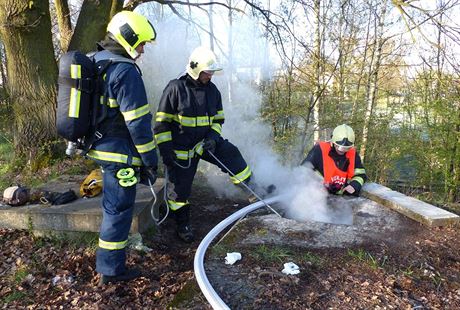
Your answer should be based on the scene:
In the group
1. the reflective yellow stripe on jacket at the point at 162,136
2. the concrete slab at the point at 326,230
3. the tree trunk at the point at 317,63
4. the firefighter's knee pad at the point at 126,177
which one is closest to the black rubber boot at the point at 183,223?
the concrete slab at the point at 326,230

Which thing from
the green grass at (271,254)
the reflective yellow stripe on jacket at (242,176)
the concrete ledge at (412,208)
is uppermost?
the reflective yellow stripe on jacket at (242,176)

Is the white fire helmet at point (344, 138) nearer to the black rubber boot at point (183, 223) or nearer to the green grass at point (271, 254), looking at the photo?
the green grass at point (271, 254)

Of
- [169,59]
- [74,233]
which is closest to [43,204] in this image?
[74,233]

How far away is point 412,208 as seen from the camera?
4.20 meters

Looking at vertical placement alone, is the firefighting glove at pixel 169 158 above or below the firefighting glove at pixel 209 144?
below

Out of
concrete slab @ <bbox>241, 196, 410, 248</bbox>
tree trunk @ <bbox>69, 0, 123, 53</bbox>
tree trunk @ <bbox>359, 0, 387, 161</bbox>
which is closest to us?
concrete slab @ <bbox>241, 196, 410, 248</bbox>

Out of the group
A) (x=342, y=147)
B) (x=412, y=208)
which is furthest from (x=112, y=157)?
(x=412, y=208)

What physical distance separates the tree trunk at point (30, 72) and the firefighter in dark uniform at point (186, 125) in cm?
290

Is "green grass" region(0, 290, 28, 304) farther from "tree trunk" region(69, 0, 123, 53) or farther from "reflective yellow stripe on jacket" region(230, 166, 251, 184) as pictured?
"tree trunk" region(69, 0, 123, 53)

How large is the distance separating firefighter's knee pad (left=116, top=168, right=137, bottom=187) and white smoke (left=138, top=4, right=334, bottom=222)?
2.51 meters

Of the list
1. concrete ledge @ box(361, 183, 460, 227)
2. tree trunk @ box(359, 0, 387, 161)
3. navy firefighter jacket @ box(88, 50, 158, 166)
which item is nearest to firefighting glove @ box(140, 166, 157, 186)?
navy firefighter jacket @ box(88, 50, 158, 166)

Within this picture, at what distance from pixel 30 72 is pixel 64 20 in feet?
4.94

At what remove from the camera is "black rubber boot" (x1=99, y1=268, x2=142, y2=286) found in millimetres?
3086

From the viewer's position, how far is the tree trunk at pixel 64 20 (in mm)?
6668
